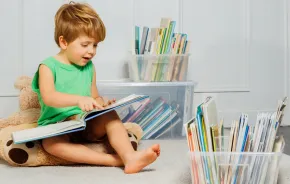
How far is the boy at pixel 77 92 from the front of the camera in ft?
4.45

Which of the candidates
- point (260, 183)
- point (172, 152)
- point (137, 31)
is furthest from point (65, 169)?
point (137, 31)

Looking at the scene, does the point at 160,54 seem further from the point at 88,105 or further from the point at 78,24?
the point at 88,105

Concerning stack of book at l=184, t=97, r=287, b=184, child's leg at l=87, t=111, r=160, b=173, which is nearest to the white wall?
child's leg at l=87, t=111, r=160, b=173

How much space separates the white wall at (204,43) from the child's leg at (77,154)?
95 cm

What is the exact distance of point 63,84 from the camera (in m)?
1.49

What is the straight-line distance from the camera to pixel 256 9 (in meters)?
2.39

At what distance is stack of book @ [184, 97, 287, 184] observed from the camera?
3.43 feet

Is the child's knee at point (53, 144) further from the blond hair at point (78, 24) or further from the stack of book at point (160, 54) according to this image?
the stack of book at point (160, 54)

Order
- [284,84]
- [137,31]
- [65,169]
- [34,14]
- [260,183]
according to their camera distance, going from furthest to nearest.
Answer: [284,84] → [34,14] → [137,31] → [65,169] → [260,183]

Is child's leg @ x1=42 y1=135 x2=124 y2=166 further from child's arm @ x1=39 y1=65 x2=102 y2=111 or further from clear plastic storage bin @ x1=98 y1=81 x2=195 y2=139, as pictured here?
clear plastic storage bin @ x1=98 y1=81 x2=195 y2=139

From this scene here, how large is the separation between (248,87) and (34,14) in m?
1.12

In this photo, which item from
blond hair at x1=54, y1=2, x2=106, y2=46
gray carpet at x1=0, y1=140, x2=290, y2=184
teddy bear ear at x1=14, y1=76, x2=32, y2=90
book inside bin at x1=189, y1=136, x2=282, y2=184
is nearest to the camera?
book inside bin at x1=189, y1=136, x2=282, y2=184

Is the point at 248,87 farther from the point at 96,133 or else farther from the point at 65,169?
the point at 65,169

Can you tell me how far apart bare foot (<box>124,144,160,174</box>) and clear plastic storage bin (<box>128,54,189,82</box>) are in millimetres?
780
